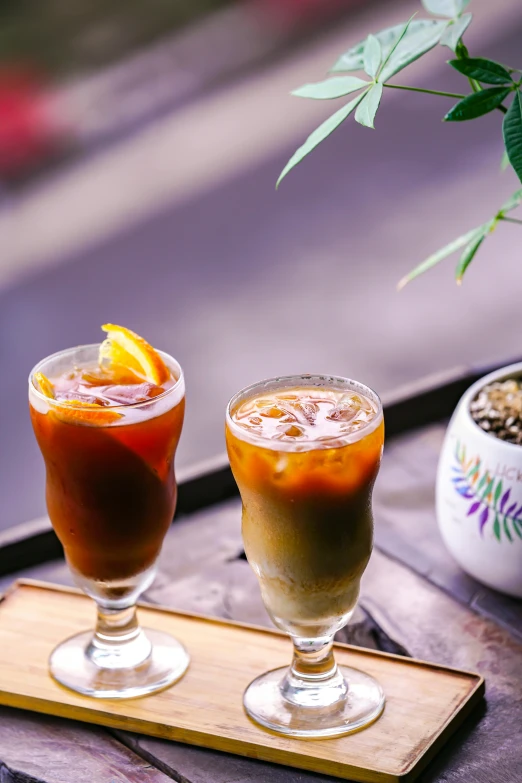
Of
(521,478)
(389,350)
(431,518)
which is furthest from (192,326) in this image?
(521,478)

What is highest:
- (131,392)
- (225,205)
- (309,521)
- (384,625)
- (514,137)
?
(514,137)

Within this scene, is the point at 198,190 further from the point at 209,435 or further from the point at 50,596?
the point at 50,596

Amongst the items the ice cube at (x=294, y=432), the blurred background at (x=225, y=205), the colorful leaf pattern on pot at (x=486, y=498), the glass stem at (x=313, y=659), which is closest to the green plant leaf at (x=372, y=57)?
the ice cube at (x=294, y=432)

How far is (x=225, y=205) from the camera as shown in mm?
4508

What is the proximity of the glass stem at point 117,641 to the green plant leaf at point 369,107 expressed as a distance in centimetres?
56

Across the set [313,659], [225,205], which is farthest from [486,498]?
[225,205]

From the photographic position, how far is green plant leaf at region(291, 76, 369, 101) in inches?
43.4

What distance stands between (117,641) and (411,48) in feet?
2.24

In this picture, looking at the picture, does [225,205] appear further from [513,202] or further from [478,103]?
[478,103]

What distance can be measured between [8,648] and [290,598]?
1.15 feet

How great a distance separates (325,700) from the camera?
1145 millimetres

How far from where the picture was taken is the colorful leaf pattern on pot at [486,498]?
4.09 feet

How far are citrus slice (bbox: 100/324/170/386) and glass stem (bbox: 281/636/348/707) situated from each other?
0.30 metres

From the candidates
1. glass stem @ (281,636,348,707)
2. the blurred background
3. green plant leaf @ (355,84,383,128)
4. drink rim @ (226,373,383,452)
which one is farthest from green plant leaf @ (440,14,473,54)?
the blurred background
